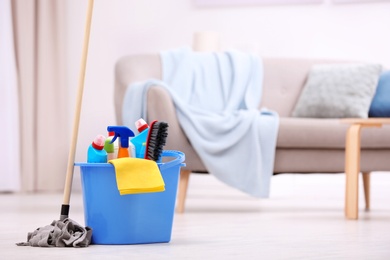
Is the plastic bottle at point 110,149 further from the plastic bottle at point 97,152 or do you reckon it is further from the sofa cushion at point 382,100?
the sofa cushion at point 382,100

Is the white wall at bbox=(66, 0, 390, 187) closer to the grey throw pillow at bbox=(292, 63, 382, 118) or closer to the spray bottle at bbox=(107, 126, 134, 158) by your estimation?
the grey throw pillow at bbox=(292, 63, 382, 118)

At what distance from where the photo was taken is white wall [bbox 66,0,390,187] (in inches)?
209

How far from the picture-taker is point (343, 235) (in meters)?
2.48

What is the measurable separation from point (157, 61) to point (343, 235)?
6.42 ft

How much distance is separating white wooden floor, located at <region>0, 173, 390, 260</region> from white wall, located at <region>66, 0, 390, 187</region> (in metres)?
0.79

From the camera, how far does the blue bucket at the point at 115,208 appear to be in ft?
6.84

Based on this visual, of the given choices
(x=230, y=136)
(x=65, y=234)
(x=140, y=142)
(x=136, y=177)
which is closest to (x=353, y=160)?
(x=230, y=136)

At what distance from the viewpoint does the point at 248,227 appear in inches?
109

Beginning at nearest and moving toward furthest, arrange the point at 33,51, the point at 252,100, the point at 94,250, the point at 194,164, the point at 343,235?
the point at 94,250 → the point at 343,235 → the point at 194,164 → the point at 252,100 → the point at 33,51

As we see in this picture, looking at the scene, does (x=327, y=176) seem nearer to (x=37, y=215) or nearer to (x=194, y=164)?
(x=194, y=164)

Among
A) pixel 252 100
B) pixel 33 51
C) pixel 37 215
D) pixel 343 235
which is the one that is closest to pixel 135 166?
pixel 343 235

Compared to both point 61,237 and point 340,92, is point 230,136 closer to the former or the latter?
point 340,92

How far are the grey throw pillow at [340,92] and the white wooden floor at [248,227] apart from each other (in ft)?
1.54

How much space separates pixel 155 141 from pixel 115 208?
197mm
